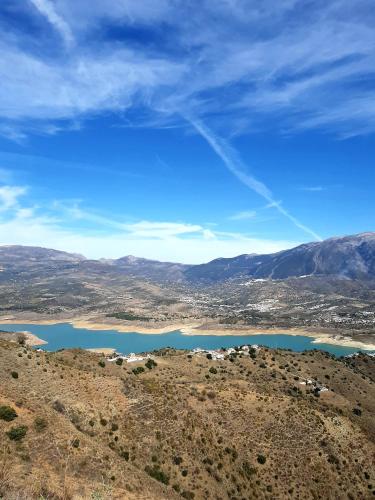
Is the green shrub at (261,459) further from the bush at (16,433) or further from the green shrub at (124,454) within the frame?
the bush at (16,433)

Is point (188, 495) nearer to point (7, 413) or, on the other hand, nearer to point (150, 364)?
point (7, 413)

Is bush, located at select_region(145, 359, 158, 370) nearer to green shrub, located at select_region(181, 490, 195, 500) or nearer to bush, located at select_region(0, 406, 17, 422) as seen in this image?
green shrub, located at select_region(181, 490, 195, 500)

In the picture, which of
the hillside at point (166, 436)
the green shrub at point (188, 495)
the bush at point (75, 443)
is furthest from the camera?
the green shrub at point (188, 495)

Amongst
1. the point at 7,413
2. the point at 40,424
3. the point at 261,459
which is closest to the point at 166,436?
the point at 261,459

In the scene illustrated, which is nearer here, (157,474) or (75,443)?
(75,443)

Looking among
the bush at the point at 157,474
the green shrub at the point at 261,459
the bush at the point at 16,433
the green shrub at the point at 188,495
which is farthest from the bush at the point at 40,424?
the green shrub at the point at 261,459

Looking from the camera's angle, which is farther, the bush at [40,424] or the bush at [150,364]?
the bush at [150,364]
